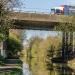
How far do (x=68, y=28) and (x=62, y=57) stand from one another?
16.8m

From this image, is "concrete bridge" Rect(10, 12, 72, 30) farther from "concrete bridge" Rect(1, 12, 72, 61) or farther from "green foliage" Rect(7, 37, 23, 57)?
"green foliage" Rect(7, 37, 23, 57)

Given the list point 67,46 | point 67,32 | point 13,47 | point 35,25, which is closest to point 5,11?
point 67,32

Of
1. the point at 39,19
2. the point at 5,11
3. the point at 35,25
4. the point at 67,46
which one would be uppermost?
the point at 39,19

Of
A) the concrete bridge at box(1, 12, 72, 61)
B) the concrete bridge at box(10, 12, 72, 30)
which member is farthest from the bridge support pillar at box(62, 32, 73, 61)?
the concrete bridge at box(10, 12, 72, 30)

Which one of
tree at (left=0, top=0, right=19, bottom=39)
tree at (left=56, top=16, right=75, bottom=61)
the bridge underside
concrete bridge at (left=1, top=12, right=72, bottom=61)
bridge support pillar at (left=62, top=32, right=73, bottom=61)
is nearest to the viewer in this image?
tree at (left=0, top=0, right=19, bottom=39)

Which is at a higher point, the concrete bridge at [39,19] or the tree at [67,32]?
the concrete bridge at [39,19]

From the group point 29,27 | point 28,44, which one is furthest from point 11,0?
point 28,44

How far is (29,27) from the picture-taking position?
98312 millimetres

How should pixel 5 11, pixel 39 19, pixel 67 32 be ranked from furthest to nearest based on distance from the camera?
pixel 67 32
pixel 39 19
pixel 5 11

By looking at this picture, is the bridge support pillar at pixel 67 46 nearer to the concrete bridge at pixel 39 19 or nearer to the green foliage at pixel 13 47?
the concrete bridge at pixel 39 19

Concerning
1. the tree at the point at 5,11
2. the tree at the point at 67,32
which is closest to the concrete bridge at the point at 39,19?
the tree at the point at 67,32

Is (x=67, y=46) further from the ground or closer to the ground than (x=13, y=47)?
further from the ground

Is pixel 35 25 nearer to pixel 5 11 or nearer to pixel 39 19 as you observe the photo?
pixel 39 19

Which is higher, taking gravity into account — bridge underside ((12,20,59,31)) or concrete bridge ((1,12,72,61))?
concrete bridge ((1,12,72,61))
